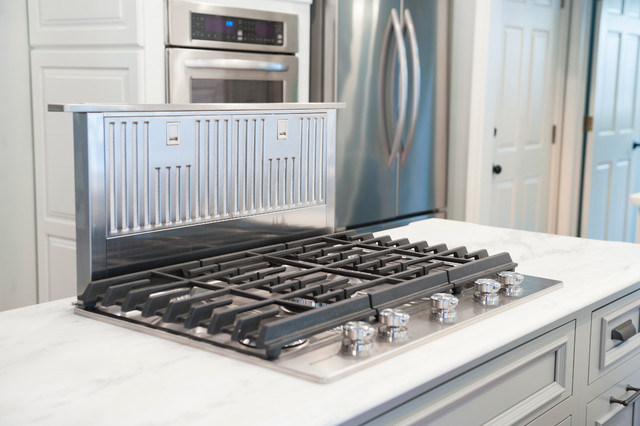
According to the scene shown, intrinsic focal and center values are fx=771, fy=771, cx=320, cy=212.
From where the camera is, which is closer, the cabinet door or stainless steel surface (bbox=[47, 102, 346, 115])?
stainless steel surface (bbox=[47, 102, 346, 115])

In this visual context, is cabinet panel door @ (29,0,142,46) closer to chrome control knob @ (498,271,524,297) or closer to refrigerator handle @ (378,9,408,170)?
refrigerator handle @ (378,9,408,170)

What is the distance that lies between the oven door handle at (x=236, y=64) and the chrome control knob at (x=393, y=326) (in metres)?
1.72

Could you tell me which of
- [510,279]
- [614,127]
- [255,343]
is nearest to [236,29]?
[510,279]

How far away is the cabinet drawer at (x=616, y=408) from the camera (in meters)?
1.65

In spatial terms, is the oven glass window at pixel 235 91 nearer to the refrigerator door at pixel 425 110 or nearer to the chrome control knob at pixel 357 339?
the refrigerator door at pixel 425 110

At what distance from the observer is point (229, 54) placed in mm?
2869

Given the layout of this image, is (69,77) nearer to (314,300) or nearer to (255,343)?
(314,300)

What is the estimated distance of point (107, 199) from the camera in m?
1.39

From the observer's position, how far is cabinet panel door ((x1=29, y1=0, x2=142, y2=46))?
2580mm

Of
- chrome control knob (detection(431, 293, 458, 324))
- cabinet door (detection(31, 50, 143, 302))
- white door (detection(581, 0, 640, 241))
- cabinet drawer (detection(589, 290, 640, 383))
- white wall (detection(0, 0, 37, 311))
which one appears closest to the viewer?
chrome control knob (detection(431, 293, 458, 324))

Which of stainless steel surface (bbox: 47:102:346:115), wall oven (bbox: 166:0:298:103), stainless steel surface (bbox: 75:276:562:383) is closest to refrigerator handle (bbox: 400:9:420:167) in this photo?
wall oven (bbox: 166:0:298:103)

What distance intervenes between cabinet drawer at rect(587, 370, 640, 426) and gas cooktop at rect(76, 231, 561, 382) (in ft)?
1.01

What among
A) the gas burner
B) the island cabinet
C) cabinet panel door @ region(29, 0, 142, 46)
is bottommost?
the island cabinet

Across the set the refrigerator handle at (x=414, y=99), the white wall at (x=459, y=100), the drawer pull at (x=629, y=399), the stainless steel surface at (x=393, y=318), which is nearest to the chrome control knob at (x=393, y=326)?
the stainless steel surface at (x=393, y=318)
